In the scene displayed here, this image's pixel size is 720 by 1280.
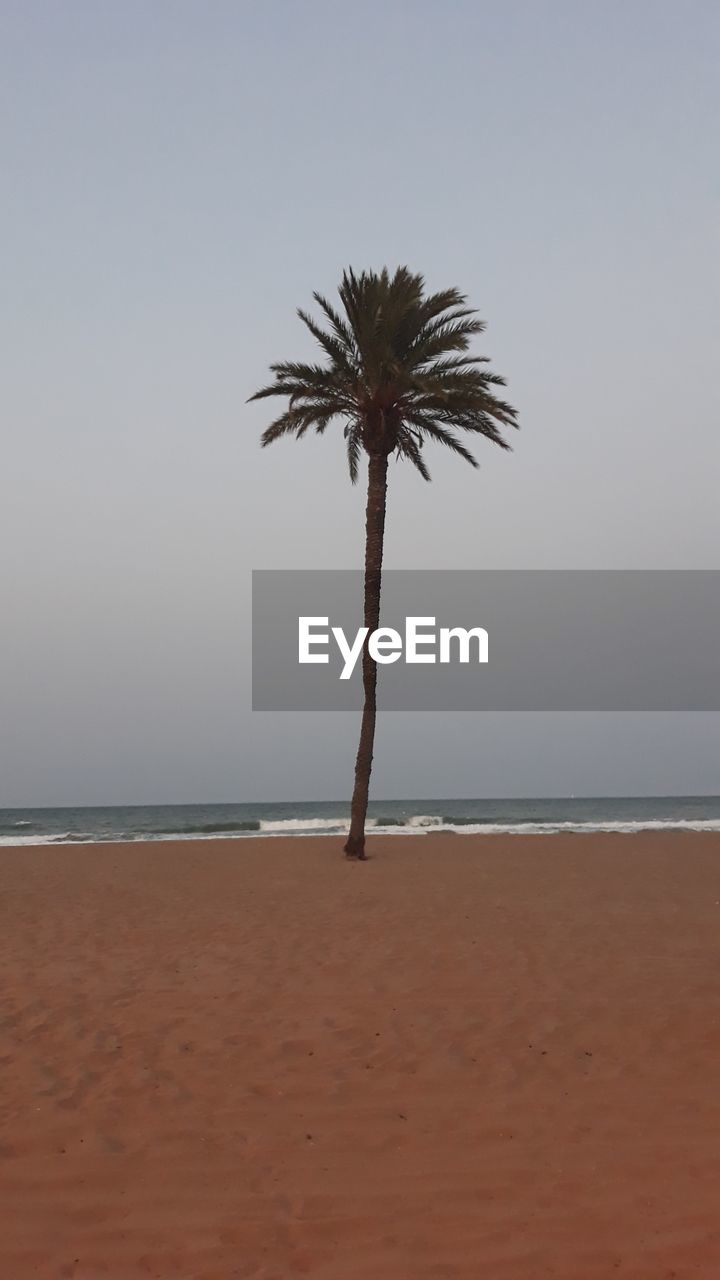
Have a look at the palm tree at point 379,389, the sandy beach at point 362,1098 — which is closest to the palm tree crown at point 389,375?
the palm tree at point 379,389

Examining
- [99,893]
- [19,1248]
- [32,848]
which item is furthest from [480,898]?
[32,848]

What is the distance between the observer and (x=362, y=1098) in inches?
249

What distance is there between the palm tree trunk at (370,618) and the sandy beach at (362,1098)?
8250mm

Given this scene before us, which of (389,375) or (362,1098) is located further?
(389,375)

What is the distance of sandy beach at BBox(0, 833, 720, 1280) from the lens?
4.52m

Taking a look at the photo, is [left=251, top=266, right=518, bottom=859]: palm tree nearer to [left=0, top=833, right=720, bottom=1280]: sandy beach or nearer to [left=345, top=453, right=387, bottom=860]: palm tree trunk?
[left=345, top=453, right=387, bottom=860]: palm tree trunk

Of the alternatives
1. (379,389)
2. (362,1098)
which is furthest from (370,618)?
(362,1098)

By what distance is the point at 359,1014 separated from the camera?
8289 millimetres

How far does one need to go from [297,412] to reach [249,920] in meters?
12.8

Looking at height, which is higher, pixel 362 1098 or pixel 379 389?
pixel 379 389

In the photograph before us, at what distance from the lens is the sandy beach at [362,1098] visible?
4.52m

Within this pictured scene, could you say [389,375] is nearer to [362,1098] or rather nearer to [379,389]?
[379,389]

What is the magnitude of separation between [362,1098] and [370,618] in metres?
15.5

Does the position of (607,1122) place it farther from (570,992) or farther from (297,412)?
(297,412)
